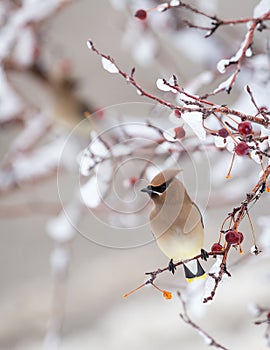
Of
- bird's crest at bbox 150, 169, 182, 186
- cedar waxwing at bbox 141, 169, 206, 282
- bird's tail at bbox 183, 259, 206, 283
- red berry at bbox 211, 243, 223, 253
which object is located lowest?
red berry at bbox 211, 243, 223, 253

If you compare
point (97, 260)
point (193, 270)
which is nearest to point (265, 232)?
point (193, 270)

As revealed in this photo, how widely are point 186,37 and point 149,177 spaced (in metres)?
0.29

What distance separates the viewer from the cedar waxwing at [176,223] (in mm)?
232

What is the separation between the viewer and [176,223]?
0.23 m

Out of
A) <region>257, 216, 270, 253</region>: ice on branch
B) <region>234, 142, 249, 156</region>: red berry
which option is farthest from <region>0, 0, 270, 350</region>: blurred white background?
Result: <region>234, 142, 249, 156</region>: red berry

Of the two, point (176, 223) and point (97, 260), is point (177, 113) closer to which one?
point (176, 223)

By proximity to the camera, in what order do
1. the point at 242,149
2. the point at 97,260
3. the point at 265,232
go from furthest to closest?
1. the point at 97,260
2. the point at 265,232
3. the point at 242,149

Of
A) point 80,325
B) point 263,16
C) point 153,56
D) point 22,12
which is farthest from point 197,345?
point 263,16

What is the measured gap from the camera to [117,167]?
11.3 inches

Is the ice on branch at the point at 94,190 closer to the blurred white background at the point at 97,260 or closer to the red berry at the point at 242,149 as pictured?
the red berry at the point at 242,149

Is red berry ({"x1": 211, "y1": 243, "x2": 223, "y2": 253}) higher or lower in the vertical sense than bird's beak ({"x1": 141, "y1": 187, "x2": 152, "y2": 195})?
lower

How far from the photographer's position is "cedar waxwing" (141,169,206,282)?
23cm

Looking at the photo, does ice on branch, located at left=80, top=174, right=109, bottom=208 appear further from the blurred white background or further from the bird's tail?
the blurred white background

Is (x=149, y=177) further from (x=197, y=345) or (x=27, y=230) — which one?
(x=27, y=230)
